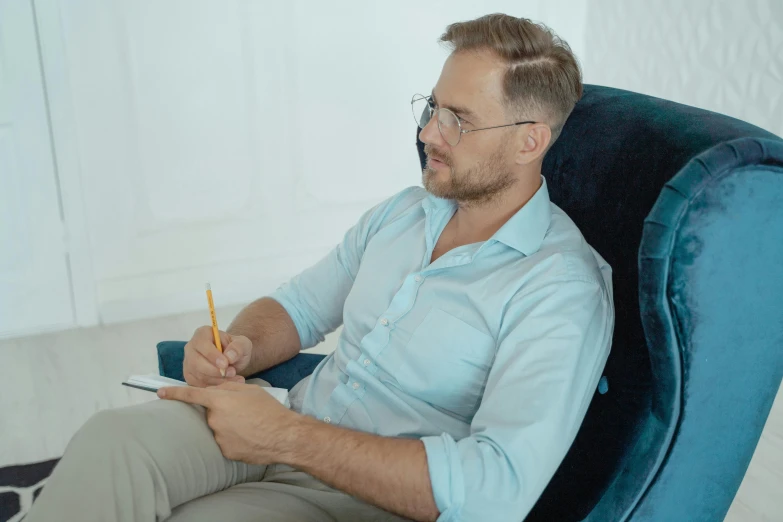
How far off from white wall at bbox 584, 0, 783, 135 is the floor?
101cm

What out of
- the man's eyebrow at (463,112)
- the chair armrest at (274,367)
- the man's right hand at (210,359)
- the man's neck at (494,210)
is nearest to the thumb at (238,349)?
the man's right hand at (210,359)

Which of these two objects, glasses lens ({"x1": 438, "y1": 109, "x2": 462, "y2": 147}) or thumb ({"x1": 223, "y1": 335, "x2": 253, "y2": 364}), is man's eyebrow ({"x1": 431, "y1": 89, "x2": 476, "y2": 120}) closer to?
glasses lens ({"x1": 438, "y1": 109, "x2": 462, "y2": 147})

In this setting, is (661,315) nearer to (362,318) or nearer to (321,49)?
(362,318)

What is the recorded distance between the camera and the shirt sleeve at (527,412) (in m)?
1.08

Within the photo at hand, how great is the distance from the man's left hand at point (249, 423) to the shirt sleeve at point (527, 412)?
246mm

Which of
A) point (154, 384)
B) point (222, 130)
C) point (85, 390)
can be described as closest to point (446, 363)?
point (154, 384)

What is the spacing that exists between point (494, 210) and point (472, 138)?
144 mm

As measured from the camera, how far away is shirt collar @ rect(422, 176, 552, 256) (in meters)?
1.30

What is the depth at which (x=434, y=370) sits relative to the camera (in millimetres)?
1298

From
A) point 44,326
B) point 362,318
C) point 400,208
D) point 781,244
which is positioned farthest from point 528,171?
point 44,326

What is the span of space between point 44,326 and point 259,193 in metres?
1.01

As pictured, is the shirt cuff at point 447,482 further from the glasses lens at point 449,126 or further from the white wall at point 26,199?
the white wall at point 26,199

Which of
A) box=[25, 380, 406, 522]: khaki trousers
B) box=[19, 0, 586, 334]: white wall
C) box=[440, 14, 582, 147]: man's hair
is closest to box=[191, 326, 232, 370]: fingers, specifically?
box=[25, 380, 406, 522]: khaki trousers

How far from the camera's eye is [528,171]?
1.45m
